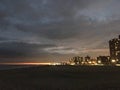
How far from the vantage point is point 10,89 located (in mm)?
33188

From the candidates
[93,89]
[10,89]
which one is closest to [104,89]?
[93,89]

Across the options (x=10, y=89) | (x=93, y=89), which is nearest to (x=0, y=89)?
(x=10, y=89)

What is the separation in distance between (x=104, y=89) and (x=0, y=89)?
14759mm

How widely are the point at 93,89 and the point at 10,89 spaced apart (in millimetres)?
11754

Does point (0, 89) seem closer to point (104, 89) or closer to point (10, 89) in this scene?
point (10, 89)

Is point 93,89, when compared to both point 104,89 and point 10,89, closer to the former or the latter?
point 104,89

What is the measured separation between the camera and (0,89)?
33250 mm

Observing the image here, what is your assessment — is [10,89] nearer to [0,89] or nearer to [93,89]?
[0,89]

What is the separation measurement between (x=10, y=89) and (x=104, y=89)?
43.7 feet

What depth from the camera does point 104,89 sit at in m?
33.1

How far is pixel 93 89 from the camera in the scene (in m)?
33.0

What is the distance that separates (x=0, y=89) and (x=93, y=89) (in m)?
13.2
